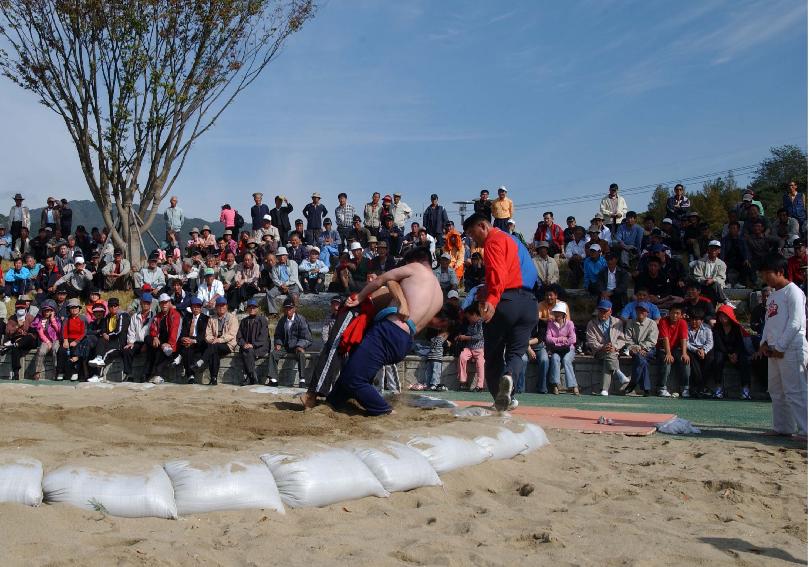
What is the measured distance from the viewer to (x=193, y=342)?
12492 mm

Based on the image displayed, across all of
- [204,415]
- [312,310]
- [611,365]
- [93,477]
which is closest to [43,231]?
[312,310]

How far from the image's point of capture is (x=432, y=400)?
7.03 metres

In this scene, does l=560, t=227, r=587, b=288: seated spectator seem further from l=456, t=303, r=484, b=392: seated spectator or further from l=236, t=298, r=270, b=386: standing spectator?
l=236, t=298, r=270, b=386: standing spectator

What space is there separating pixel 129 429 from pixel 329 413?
141 centimetres

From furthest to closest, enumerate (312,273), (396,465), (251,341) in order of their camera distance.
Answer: (312,273), (251,341), (396,465)

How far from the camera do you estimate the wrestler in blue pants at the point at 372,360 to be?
5.82 meters

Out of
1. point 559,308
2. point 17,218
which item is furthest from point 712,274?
point 17,218

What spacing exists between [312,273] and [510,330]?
9665mm

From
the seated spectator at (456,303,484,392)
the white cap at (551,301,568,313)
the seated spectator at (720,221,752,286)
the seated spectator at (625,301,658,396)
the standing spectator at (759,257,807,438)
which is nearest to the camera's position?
the standing spectator at (759,257,807,438)

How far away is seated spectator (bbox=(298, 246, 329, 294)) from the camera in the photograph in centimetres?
1576

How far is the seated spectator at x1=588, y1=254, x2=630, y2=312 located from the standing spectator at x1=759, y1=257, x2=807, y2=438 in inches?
256

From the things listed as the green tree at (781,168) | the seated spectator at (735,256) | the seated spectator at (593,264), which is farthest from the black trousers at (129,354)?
the green tree at (781,168)

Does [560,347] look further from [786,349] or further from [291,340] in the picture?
[786,349]

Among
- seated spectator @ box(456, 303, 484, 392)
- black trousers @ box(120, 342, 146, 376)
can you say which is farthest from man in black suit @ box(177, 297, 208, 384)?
seated spectator @ box(456, 303, 484, 392)
